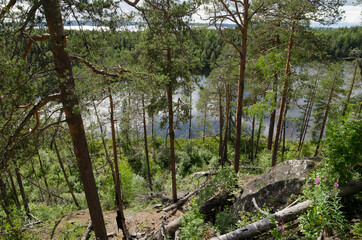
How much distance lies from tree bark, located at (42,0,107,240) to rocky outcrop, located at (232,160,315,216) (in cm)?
395

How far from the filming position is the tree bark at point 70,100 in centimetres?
357

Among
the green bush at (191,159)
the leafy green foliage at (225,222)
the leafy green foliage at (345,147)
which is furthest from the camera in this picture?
the green bush at (191,159)

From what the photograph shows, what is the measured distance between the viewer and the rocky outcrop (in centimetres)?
549

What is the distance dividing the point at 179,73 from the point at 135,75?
3.87 metres

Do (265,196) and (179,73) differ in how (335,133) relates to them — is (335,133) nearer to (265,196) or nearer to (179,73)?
(265,196)

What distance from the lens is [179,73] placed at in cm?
Answer: 887

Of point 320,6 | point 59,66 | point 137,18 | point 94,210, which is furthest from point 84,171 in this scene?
point 320,6

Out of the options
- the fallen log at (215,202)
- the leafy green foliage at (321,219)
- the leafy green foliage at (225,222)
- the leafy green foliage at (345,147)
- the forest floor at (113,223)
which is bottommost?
the forest floor at (113,223)

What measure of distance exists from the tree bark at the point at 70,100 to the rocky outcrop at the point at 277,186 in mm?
3947

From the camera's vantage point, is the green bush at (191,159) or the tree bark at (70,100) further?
the green bush at (191,159)

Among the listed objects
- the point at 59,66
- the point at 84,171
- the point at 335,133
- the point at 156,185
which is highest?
the point at 59,66

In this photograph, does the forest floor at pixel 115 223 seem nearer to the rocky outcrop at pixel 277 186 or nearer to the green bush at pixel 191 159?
the rocky outcrop at pixel 277 186

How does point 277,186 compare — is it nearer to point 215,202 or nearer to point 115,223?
point 215,202

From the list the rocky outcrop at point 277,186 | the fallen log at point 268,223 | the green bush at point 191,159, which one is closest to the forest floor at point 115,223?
the rocky outcrop at point 277,186
